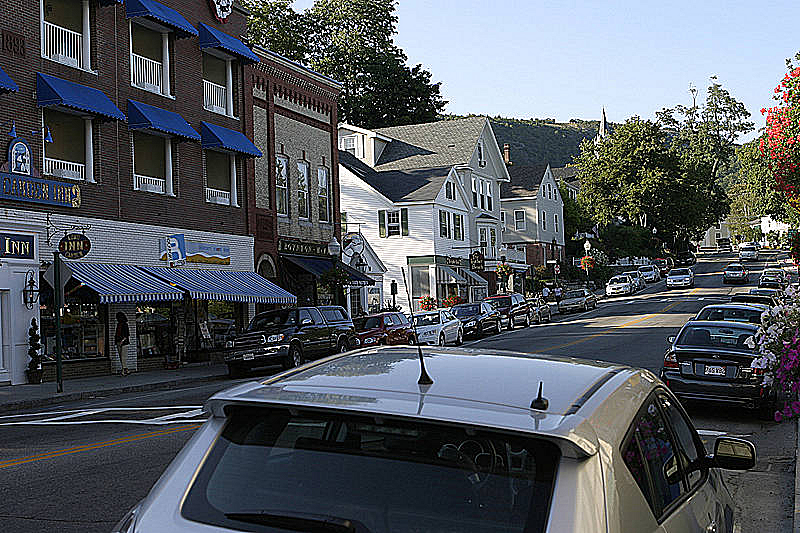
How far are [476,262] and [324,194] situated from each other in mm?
19899

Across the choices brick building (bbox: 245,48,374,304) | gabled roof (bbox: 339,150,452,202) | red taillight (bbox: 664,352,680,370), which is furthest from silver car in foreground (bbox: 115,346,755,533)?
gabled roof (bbox: 339,150,452,202)

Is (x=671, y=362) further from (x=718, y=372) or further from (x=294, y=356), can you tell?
(x=294, y=356)

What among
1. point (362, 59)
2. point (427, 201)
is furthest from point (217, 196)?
point (362, 59)

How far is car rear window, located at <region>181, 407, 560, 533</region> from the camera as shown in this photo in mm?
2686

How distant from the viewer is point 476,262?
58438 millimetres

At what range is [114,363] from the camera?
86.8ft

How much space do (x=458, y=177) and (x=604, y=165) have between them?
3789 cm

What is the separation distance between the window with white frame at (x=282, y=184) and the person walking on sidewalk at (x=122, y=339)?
11.1m

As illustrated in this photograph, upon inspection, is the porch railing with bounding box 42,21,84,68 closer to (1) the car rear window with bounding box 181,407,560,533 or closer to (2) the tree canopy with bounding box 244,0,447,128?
(1) the car rear window with bounding box 181,407,560,533

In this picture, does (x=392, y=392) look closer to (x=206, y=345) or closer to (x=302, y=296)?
(x=206, y=345)

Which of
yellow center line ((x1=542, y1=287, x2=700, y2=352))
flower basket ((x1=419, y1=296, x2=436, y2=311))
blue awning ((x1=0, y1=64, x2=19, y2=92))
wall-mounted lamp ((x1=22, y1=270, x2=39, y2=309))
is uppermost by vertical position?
blue awning ((x1=0, y1=64, x2=19, y2=92))

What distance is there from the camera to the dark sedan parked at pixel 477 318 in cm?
3953

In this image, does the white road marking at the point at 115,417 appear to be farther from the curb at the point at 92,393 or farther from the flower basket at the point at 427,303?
the flower basket at the point at 427,303

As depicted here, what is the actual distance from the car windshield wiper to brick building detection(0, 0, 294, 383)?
22.3m
